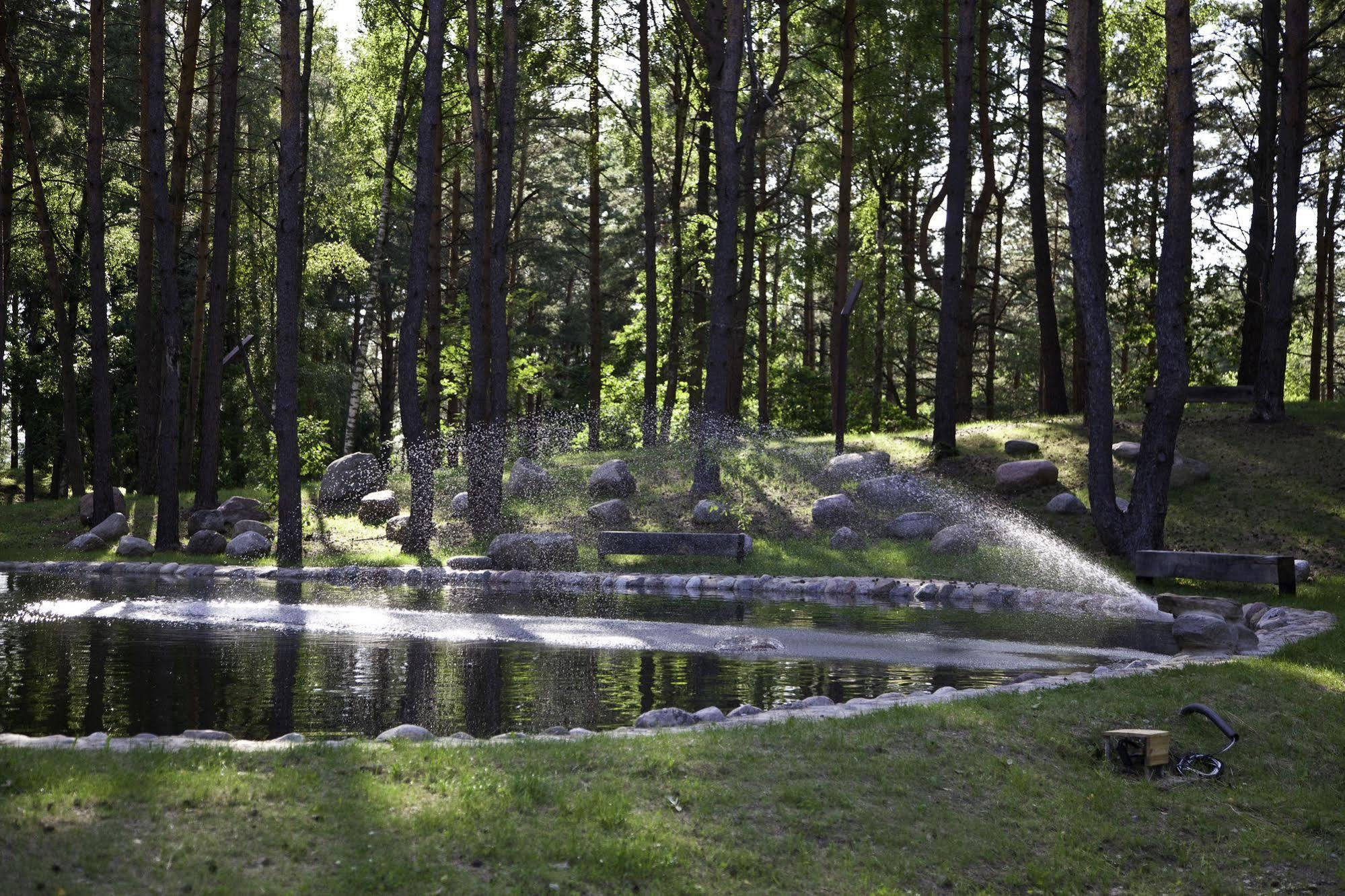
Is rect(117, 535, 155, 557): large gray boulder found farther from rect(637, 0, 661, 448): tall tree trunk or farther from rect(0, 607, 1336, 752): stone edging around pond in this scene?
rect(0, 607, 1336, 752): stone edging around pond

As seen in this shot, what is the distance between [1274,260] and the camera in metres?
17.9

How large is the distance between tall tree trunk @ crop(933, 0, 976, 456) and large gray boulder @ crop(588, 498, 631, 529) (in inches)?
215

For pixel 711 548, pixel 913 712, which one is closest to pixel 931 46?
pixel 711 548

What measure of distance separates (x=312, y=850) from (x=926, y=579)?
10.4 metres

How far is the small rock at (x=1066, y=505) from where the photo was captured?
629 inches

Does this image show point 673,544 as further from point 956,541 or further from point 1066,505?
point 1066,505

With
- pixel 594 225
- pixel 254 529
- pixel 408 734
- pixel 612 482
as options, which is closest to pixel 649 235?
pixel 594 225

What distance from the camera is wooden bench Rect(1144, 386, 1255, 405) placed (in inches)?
808

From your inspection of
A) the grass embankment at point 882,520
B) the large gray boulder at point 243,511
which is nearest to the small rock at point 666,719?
the grass embankment at point 882,520

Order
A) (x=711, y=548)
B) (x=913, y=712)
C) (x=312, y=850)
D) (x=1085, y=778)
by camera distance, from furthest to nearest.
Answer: (x=711, y=548)
(x=913, y=712)
(x=1085, y=778)
(x=312, y=850)

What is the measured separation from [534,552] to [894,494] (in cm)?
564

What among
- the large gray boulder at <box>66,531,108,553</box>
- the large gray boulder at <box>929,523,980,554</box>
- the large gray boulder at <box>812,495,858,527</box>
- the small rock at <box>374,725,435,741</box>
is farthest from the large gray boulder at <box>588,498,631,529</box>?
the small rock at <box>374,725,435,741</box>

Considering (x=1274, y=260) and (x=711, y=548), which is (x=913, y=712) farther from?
(x=1274, y=260)

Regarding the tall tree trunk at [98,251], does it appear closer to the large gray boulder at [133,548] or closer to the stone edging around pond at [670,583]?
the large gray boulder at [133,548]
